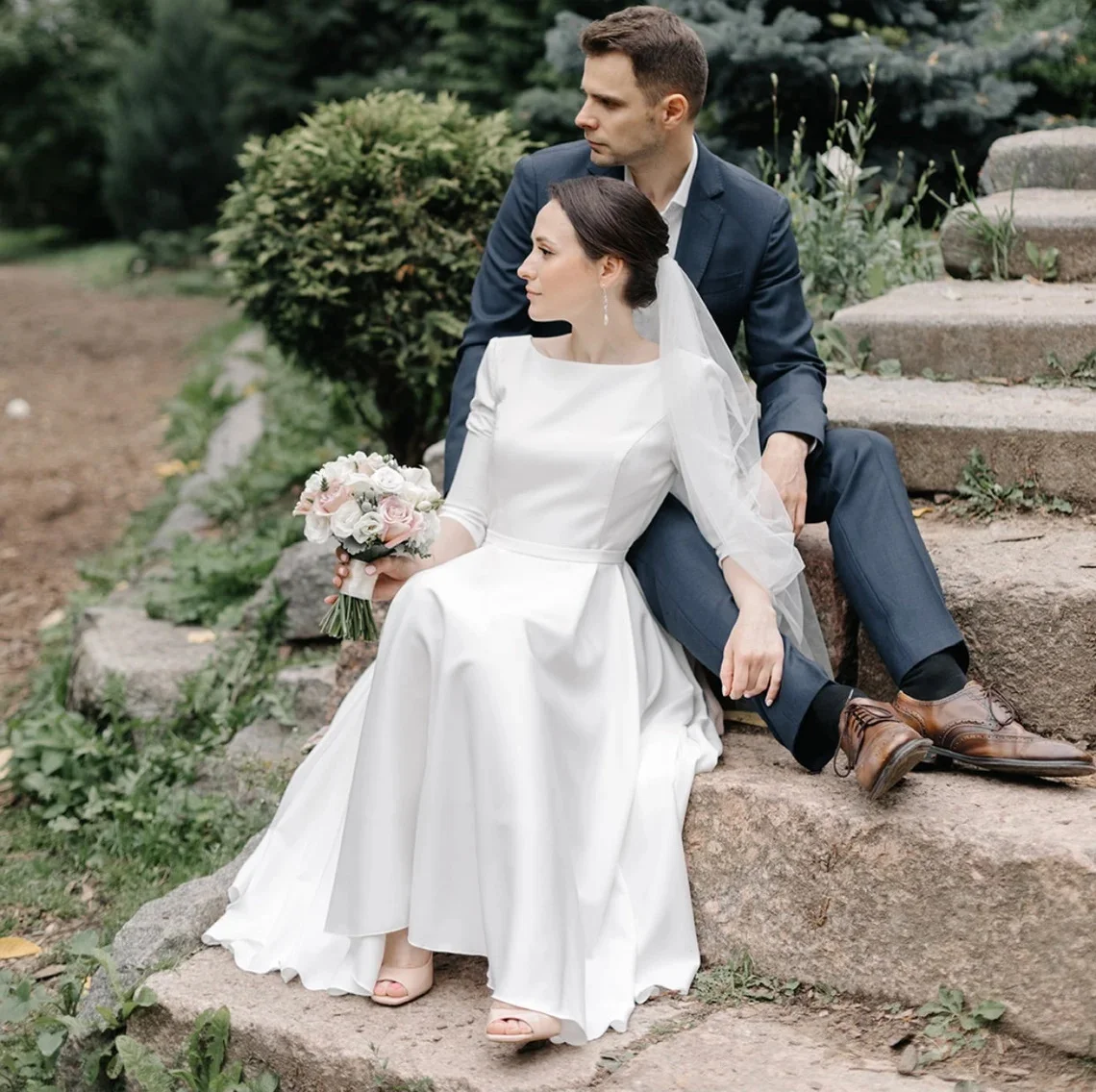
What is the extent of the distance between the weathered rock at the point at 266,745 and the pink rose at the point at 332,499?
4.35ft

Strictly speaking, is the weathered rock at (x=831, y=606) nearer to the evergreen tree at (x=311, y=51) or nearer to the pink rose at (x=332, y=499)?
the pink rose at (x=332, y=499)

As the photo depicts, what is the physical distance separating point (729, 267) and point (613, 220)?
23.4 inches

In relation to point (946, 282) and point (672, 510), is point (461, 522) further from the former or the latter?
point (946, 282)

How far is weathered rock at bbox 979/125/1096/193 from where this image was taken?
17.4ft

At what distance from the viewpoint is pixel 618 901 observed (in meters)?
2.87

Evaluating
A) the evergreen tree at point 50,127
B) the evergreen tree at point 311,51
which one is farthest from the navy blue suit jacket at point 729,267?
the evergreen tree at point 50,127

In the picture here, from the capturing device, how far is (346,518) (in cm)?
296

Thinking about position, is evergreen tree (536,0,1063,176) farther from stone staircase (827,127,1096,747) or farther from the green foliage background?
stone staircase (827,127,1096,747)

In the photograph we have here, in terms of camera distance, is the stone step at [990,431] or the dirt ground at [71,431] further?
the dirt ground at [71,431]

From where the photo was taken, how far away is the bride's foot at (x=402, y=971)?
2848 mm

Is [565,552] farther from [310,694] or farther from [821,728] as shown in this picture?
[310,694]

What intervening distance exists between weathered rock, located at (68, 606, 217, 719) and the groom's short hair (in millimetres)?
2364

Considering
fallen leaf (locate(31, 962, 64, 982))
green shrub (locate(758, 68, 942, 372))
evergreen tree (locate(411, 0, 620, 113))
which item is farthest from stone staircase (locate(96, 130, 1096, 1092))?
evergreen tree (locate(411, 0, 620, 113))

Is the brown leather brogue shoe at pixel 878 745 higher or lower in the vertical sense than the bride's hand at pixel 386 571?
lower
